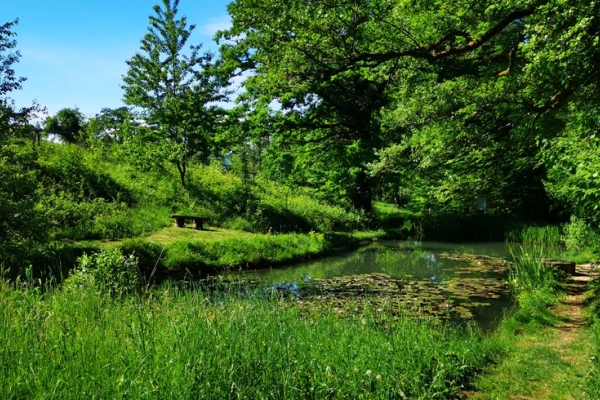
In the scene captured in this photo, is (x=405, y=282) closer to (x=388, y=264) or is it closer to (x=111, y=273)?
(x=388, y=264)

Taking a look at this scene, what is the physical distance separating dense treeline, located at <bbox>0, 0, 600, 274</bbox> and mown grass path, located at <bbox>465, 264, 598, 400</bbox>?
1879 millimetres

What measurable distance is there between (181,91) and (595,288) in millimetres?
16640

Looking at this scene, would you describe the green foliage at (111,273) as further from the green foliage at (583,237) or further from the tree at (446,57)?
the green foliage at (583,237)

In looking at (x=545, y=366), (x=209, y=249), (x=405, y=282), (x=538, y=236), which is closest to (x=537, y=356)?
(x=545, y=366)

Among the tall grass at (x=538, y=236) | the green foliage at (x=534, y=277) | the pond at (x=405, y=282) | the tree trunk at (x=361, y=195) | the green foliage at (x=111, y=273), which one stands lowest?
the pond at (x=405, y=282)

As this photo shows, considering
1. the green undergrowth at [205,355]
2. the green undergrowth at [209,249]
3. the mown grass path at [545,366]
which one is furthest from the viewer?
the green undergrowth at [209,249]

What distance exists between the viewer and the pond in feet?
27.4

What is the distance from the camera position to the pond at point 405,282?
8344 millimetres

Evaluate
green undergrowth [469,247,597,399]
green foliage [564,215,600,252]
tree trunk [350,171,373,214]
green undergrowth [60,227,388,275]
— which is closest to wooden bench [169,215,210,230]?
green undergrowth [60,227,388,275]

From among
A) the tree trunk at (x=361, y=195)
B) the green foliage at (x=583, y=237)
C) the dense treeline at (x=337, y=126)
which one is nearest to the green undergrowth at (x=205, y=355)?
the dense treeline at (x=337, y=126)

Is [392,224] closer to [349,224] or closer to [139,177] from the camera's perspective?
[349,224]

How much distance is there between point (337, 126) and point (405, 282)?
13.3m

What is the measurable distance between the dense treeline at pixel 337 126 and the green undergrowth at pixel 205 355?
Result: 10.1ft

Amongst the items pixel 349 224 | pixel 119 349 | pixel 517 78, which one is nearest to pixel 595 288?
pixel 517 78
